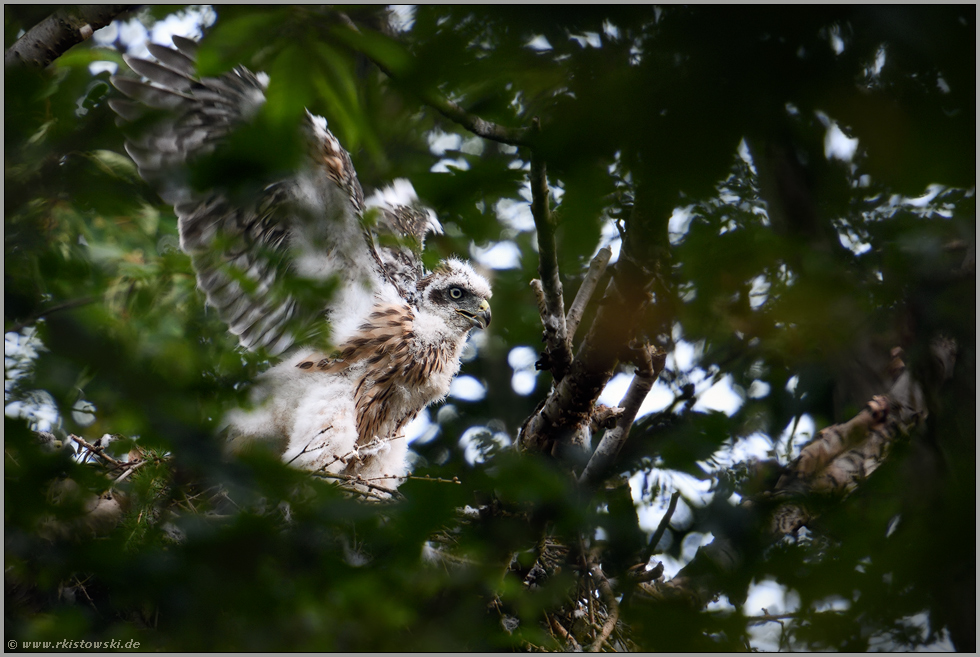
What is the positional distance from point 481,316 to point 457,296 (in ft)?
0.79

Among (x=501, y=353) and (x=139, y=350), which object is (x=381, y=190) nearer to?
(x=501, y=353)

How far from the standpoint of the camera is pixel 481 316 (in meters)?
3.57

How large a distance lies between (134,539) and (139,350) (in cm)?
58

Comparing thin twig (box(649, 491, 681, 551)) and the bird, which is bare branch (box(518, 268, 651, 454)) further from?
the bird

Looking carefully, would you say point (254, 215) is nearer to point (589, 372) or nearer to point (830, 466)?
point (589, 372)

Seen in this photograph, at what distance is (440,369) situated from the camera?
11.8ft

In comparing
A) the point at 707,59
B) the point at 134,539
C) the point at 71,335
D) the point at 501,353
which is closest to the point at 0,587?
the point at 134,539

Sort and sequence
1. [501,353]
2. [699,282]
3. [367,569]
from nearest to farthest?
[699,282] < [367,569] < [501,353]

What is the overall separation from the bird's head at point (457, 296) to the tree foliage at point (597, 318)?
1.55m

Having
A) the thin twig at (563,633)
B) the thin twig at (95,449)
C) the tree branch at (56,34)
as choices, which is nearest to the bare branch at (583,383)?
the thin twig at (563,633)

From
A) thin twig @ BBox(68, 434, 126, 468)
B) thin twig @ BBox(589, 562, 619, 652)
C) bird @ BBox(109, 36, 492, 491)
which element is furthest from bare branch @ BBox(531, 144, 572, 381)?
thin twig @ BBox(68, 434, 126, 468)

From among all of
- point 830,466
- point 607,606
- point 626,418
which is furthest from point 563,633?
point 830,466

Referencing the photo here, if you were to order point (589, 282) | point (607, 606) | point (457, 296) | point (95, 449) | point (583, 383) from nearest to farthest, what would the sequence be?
point (95, 449) → point (607, 606) → point (583, 383) → point (589, 282) → point (457, 296)

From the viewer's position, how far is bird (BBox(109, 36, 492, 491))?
2.53m
